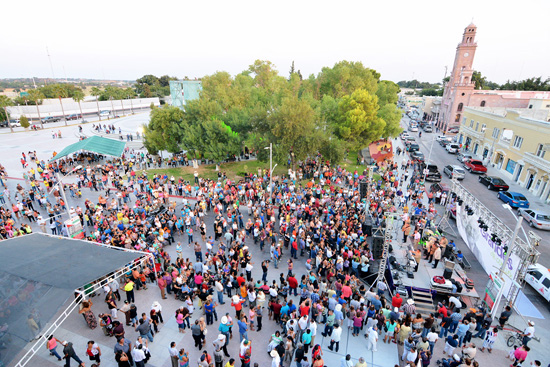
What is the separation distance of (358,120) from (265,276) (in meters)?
24.1

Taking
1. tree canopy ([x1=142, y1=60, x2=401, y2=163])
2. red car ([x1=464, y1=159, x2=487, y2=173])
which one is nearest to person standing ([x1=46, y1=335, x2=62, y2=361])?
tree canopy ([x1=142, y1=60, x2=401, y2=163])

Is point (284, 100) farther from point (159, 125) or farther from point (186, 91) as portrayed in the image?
point (186, 91)

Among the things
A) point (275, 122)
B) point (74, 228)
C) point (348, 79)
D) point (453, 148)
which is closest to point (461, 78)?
point (453, 148)

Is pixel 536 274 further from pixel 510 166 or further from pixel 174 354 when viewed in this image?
pixel 510 166

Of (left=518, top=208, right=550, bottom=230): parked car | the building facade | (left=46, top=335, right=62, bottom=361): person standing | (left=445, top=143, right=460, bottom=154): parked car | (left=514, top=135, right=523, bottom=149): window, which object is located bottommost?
(left=518, top=208, right=550, bottom=230): parked car

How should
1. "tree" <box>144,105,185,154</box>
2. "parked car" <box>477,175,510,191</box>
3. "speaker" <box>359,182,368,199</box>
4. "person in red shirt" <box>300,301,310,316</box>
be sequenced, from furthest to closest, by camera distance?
"tree" <box>144,105,185,154</box>
"parked car" <box>477,175,510,191</box>
"speaker" <box>359,182,368,199</box>
"person in red shirt" <box>300,301,310,316</box>

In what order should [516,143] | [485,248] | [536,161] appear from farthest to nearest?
[516,143] → [536,161] → [485,248]

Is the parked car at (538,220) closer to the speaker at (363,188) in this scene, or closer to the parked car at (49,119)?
the speaker at (363,188)

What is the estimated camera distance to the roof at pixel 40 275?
766cm

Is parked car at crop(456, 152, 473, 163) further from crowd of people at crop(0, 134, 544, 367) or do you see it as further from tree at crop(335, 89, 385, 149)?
crowd of people at crop(0, 134, 544, 367)

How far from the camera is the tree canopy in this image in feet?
87.5

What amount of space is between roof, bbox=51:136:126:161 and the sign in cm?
1462

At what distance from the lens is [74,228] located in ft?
52.0

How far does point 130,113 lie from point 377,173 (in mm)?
77163
